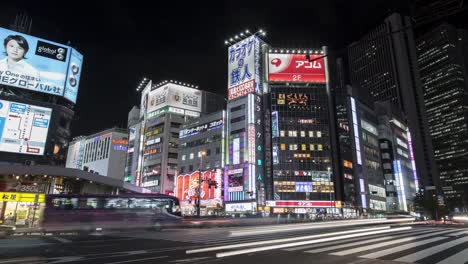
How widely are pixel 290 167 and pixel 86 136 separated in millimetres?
120621

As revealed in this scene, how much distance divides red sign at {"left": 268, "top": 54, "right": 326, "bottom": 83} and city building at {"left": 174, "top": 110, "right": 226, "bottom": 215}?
18765mm

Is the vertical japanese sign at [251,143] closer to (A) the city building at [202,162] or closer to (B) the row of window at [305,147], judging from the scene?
(A) the city building at [202,162]

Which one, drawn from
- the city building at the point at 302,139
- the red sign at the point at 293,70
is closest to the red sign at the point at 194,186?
the city building at the point at 302,139

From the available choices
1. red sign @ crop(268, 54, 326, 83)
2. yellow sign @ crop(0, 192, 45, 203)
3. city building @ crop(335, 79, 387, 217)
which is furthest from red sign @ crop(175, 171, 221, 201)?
yellow sign @ crop(0, 192, 45, 203)

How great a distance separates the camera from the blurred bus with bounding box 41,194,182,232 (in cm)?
2534

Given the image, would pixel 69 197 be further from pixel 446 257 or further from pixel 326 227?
pixel 446 257

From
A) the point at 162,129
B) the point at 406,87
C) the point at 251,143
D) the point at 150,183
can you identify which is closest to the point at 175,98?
the point at 162,129

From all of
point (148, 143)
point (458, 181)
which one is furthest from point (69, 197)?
point (458, 181)

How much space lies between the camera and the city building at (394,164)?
345ft

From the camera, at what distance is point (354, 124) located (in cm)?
9119

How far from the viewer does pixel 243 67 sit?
83.5 meters

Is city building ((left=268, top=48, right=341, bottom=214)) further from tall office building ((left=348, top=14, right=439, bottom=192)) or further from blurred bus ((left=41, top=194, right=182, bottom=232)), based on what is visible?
tall office building ((left=348, top=14, right=439, bottom=192))

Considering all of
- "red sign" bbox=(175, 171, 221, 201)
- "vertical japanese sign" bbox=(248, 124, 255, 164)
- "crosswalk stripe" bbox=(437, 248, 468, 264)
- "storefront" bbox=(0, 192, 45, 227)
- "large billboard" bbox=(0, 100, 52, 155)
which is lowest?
"crosswalk stripe" bbox=(437, 248, 468, 264)

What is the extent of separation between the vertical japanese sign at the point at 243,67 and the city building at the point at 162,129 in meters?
26.0
